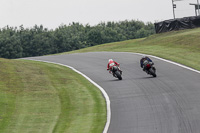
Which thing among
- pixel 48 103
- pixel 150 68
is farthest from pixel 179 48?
pixel 48 103

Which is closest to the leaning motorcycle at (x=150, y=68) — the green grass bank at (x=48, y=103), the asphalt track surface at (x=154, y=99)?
the asphalt track surface at (x=154, y=99)

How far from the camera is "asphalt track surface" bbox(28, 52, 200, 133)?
12.8 m

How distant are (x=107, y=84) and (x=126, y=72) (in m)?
3.60

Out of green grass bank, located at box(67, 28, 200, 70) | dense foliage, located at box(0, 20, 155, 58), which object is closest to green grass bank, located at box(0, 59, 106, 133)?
green grass bank, located at box(67, 28, 200, 70)

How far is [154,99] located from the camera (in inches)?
649

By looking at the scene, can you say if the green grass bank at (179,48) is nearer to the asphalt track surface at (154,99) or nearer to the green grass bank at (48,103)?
the asphalt track surface at (154,99)

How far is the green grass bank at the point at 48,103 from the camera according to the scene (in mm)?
13938

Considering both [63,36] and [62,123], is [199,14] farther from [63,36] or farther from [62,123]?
[63,36]

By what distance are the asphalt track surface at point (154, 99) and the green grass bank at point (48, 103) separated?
0.76 m

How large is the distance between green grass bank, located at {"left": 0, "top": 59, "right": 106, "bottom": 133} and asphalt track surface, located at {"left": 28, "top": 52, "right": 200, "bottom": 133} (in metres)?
0.76

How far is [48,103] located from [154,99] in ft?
14.6

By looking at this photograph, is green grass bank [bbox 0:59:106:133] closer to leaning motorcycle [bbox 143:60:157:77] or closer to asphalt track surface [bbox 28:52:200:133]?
asphalt track surface [bbox 28:52:200:133]

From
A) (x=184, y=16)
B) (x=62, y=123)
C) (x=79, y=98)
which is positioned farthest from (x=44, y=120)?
(x=184, y=16)

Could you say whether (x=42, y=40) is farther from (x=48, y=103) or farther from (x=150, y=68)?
(x=48, y=103)
